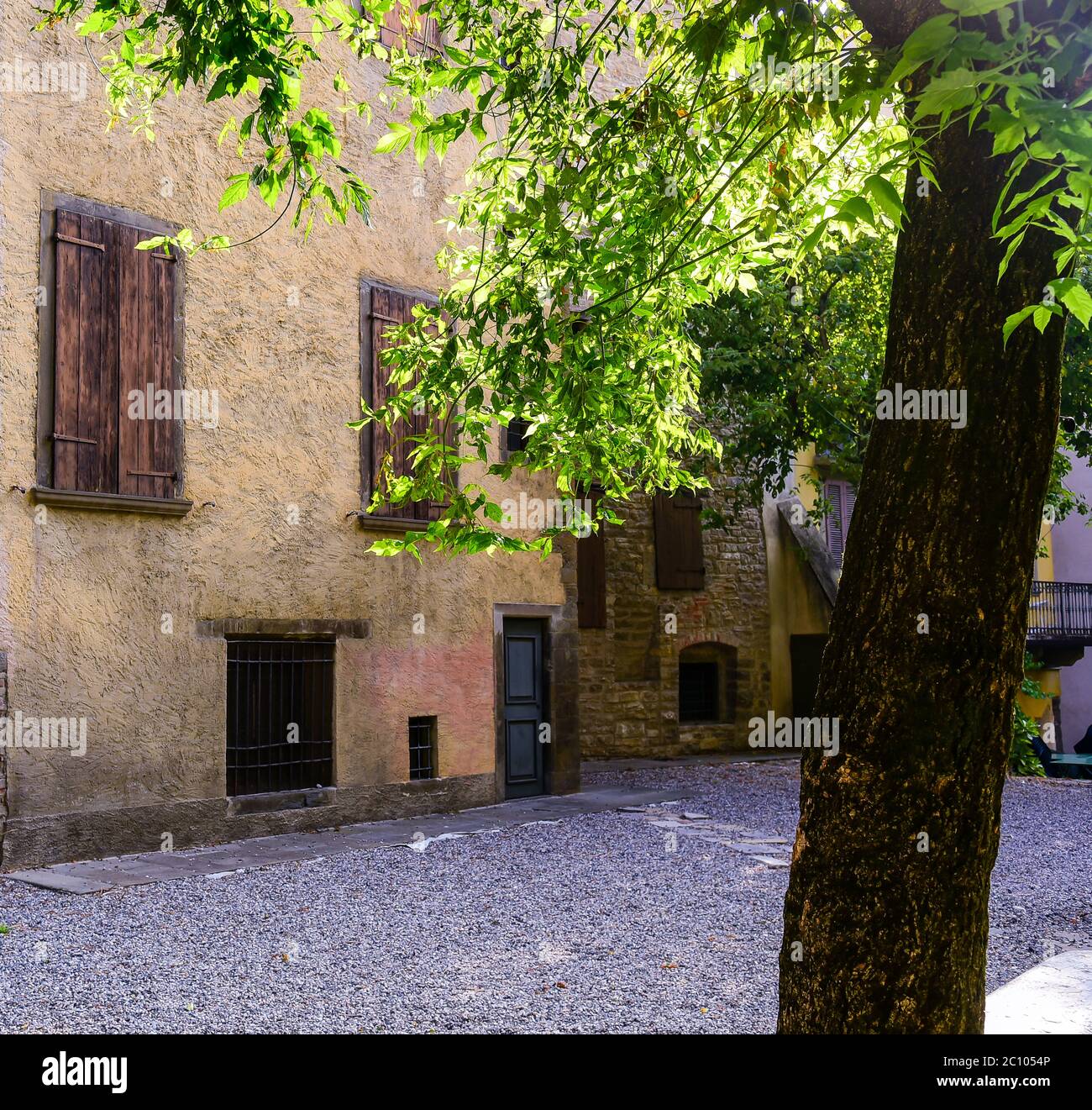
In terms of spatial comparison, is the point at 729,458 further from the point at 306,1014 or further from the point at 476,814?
the point at 306,1014

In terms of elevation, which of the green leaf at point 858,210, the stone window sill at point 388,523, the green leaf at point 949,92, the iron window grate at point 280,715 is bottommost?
the iron window grate at point 280,715

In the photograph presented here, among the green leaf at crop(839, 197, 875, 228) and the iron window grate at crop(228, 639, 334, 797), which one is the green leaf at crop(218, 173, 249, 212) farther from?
the iron window grate at crop(228, 639, 334, 797)

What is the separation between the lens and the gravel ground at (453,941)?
4.86m

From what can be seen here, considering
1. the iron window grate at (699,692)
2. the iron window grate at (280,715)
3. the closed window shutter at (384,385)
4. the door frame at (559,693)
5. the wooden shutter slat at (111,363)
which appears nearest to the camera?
the wooden shutter slat at (111,363)

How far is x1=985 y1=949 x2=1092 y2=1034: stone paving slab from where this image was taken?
13.3ft

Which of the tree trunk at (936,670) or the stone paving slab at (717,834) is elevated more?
the tree trunk at (936,670)

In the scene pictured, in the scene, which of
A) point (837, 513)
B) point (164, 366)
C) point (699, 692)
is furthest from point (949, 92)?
point (837, 513)

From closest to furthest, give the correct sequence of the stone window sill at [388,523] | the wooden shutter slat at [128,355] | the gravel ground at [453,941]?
the gravel ground at [453,941]
the wooden shutter slat at [128,355]
the stone window sill at [388,523]

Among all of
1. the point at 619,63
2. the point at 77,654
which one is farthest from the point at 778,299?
the point at 77,654

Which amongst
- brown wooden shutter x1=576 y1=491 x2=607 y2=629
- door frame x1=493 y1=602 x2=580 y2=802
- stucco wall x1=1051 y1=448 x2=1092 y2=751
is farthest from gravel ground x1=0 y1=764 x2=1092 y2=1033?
stucco wall x1=1051 y1=448 x2=1092 y2=751

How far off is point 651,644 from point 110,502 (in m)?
10.9

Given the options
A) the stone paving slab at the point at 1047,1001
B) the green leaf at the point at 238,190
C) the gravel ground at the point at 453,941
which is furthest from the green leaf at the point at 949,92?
the gravel ground at the point at 453,941

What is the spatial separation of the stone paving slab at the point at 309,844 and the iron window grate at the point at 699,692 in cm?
634

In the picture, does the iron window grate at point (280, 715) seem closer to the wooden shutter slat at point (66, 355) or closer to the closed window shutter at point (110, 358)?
the closed window shutter at point (110, 358)
